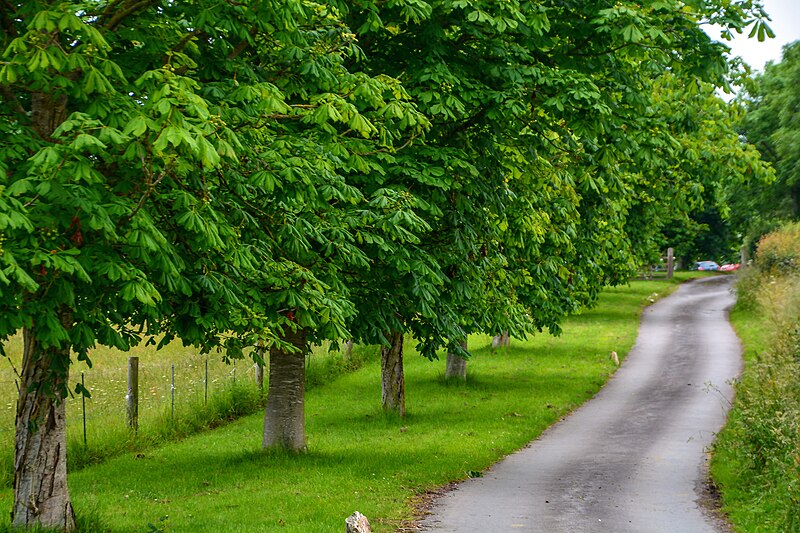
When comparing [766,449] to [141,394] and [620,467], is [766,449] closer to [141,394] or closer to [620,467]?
[620,467]

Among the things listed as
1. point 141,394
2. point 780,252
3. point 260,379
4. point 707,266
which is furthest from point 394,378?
point 707,266

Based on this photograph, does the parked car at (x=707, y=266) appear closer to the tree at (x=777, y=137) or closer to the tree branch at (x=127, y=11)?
the tree at (x=777, y=137)

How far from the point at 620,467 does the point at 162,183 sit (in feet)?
32.4

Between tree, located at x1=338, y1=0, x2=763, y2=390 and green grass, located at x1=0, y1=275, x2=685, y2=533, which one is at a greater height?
tree, located at x1=338, y1=0, x2=763, y2=390

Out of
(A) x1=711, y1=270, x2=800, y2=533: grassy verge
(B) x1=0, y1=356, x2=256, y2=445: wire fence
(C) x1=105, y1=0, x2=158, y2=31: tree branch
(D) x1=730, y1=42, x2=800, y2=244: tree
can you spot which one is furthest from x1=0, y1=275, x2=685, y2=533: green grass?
(D) x1=730, y1=42, x2=800, y2=244: tree

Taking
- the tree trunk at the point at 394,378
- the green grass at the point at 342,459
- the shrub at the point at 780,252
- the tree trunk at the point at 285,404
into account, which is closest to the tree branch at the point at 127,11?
the green grass at the point at 342,459

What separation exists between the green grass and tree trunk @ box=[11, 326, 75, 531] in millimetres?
634

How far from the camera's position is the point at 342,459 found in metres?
16.2

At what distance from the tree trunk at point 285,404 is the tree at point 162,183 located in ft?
14.1

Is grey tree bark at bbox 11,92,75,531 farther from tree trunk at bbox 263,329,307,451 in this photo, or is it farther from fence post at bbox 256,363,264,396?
fence post at bbox 256,363,264,396

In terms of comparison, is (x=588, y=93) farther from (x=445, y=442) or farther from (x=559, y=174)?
(x=445, y=442)

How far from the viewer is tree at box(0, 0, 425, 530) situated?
26.7 feet

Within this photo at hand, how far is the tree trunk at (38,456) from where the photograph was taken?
10352 millimetres

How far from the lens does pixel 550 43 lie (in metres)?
14.2
